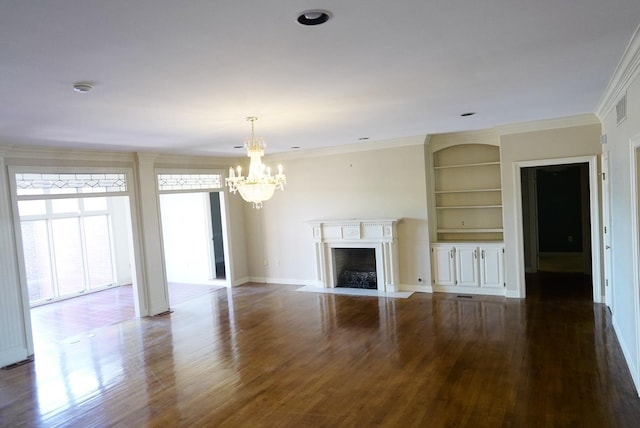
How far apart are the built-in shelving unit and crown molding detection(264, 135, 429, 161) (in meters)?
0.58

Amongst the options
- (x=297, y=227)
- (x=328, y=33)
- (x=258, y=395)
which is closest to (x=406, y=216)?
(x=297, y=227)

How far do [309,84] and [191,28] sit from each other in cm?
131

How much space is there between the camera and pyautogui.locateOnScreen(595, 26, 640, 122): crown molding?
2768 millimetres

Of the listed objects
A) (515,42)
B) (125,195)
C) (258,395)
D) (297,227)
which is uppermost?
(515,42)

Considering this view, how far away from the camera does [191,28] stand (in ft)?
6.82

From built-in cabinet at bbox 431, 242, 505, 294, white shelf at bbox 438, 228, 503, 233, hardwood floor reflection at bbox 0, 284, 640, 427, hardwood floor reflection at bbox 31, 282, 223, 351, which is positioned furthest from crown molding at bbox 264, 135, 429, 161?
hardwood floor reflection at bbox 31, 282, 223, 351

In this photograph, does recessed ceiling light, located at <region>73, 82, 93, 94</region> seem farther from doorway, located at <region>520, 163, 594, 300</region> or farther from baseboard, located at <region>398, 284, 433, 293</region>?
doorway, located at <region>520, 163, 594, 300</region>

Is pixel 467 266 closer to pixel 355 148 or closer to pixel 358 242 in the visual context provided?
pixel 358 242

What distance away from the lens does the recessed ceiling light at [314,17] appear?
1.98 m

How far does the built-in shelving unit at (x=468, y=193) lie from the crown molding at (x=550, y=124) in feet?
2.30

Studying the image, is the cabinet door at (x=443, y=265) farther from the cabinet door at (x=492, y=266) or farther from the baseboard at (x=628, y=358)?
the baseboard at (x=628, y=358)

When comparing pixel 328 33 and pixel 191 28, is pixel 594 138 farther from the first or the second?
pixel 191 28

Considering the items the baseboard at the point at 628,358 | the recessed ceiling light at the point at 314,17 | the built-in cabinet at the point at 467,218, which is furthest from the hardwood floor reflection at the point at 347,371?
the recessed ceiling light at the point at 314,17

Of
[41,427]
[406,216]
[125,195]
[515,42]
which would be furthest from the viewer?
[406,216]
